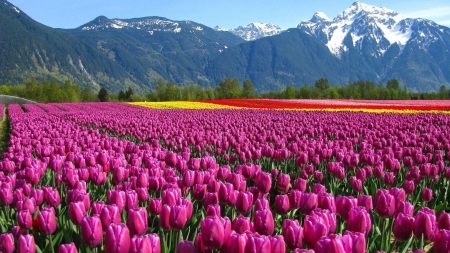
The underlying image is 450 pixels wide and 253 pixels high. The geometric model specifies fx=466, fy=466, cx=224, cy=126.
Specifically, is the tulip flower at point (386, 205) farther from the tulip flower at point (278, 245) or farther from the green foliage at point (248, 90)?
the green foliage at point (248, 90)

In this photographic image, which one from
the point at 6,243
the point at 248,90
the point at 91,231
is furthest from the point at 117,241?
the point at 248,90

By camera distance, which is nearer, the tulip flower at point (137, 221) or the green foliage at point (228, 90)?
the tulip flower at point (137, 221)

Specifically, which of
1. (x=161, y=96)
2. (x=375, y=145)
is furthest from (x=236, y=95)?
(x=375, y=145)

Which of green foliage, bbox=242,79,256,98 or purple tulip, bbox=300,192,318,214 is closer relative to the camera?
purple tulip, bbox=300,192,318,214

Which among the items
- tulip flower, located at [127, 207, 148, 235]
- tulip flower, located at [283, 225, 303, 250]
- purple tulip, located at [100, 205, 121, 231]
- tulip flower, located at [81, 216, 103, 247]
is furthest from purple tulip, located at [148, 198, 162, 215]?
tulip flower, located at [283, 225, 303, 250]

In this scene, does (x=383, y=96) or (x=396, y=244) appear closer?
(x=396, y=244)

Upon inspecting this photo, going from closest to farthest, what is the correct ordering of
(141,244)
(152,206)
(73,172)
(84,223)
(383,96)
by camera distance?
(141,244) → (84,223) → (152,206) → (73,172) → (383,96)

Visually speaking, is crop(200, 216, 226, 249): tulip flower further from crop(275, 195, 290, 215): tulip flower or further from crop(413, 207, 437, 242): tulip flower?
crop(413, 207, 437, 242): tulip flower

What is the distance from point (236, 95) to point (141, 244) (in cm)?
9250

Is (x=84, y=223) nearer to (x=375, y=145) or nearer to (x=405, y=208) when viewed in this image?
(x=405, y=208)

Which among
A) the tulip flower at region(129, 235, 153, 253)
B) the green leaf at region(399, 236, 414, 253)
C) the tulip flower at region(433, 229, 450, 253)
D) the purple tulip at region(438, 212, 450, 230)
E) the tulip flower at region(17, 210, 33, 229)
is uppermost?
the tulip flower at region(129, 235, 153, 253)

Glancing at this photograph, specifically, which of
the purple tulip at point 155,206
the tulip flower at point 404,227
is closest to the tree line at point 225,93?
the purple tulip at point 155,206

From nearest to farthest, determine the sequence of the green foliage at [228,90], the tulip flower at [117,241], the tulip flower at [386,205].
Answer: the tulip flower at [117,241], the tulip flower at [386,205], the green foliage at [228,90]

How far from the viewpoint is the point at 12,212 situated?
373 centimetres
